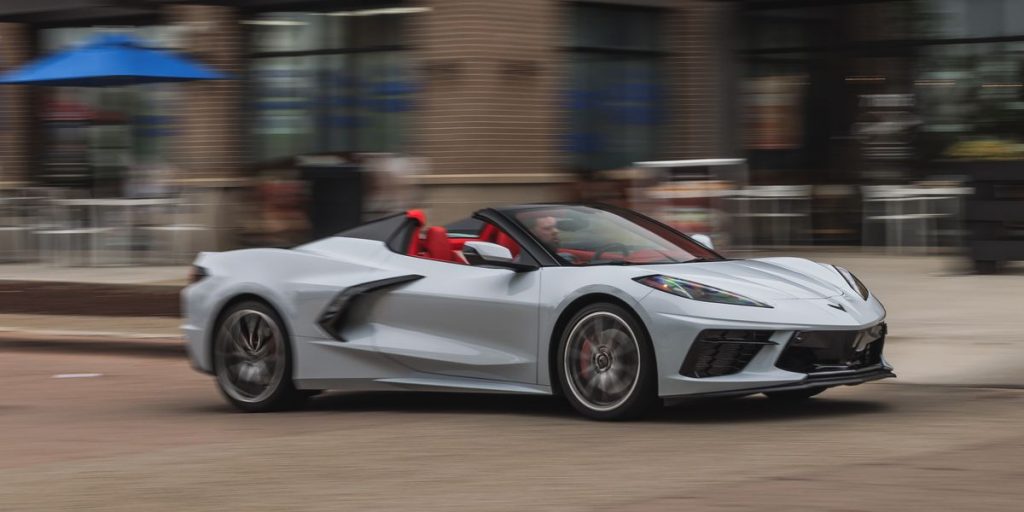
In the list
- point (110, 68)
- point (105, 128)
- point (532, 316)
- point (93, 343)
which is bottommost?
point (93, 343)

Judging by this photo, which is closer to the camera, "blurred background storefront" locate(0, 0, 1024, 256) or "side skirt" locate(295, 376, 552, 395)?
"side skirt" locate(295, 376, 552, 395)

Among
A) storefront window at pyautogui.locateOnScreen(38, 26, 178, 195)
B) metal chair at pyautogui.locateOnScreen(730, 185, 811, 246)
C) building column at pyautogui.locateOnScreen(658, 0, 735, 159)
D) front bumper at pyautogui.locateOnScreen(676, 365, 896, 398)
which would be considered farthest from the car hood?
storefront window at pyautogui.locateOnScreen(38, 26, 178, 195)

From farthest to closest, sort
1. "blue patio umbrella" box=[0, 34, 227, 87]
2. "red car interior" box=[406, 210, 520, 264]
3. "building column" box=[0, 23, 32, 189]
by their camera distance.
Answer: "building column" box=[0, 23, 32, 189], "blue patio umbrella" box=[0, 34, 227, 87], "red car interior" box=[406, 210, 520, 264]

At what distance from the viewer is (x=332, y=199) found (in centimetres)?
1448

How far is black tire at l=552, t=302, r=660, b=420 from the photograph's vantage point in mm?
7457

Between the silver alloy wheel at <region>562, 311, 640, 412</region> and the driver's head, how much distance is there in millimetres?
660

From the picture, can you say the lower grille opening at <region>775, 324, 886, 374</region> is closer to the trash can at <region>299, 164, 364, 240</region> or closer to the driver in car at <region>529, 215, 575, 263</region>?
the driver in car at <region>529, 215, 575, 263</region>

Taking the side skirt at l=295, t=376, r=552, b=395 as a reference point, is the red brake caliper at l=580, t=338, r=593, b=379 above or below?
above

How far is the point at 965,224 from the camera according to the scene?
14578 mm

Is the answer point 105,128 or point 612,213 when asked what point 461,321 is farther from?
point 105,128

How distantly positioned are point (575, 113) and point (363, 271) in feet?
32.6

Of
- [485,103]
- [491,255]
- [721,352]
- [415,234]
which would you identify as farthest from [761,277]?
[485,103]

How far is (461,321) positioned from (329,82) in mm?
11086

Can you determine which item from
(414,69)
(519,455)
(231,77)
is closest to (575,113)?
(414,69)
